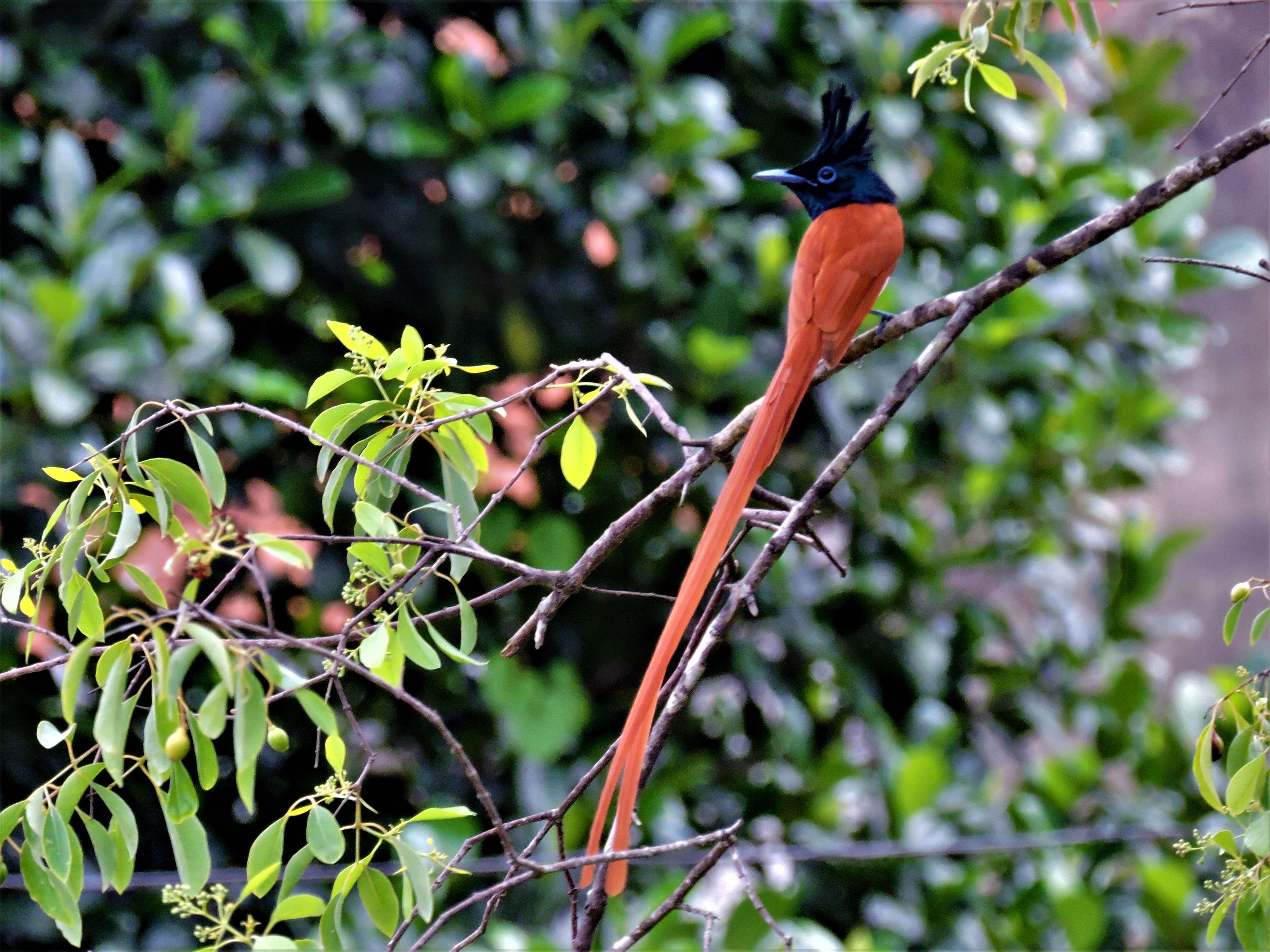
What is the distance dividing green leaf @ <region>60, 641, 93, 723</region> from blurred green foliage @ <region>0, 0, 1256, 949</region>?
112 cm

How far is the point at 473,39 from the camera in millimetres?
2156

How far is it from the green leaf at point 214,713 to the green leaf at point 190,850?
0.11 m

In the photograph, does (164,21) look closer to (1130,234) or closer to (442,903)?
(442,903)

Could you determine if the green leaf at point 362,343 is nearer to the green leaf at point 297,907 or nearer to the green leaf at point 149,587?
the green leaf at point 149,587

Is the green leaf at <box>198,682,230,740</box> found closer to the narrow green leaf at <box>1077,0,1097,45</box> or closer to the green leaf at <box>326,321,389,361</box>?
the green leaf at <box>326,321,389,361</box>

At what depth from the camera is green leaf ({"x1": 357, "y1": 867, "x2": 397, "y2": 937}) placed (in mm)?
684

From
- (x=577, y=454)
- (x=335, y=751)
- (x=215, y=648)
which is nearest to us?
(x=215, y=648)

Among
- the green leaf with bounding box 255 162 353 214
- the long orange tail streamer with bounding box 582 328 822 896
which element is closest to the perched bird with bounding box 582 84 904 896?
the long orange tail streamer with bounding box 582 328 822 896

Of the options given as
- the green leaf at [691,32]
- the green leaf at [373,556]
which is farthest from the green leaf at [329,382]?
the green leaf at [691,32]

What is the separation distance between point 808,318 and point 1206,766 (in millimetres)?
500

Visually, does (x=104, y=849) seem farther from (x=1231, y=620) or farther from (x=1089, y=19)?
(x=1089, y=19)

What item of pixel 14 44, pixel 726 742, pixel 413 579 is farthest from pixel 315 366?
pixel 413 579

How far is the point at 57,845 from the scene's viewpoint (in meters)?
0.63

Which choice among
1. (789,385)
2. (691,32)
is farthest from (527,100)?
(789,385)
